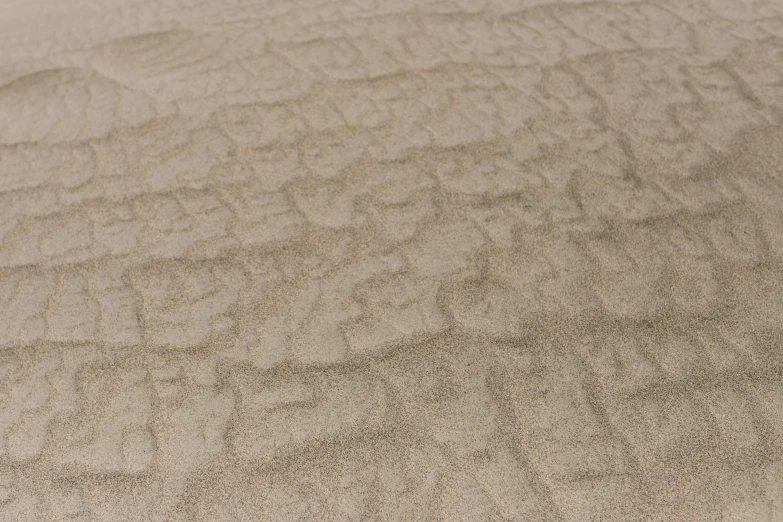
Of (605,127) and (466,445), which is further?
(605,127)

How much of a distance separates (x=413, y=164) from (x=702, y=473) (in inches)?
42.8

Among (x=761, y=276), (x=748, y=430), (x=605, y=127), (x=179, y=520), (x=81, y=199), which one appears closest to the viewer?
(x=179, y=520)

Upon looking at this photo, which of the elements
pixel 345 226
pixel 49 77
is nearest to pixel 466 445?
pixel 345 226

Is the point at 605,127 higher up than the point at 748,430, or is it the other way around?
the point at 605,127

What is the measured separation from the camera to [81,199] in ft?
6.50

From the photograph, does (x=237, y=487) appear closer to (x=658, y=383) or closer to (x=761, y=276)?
(x=658, y=383)

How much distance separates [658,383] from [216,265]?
1.03 meters

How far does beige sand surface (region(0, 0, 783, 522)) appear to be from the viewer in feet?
4.38

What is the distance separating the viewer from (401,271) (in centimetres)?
172

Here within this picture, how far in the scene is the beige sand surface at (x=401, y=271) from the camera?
1.33 m

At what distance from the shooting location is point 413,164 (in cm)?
202

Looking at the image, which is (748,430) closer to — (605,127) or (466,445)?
(466,445)

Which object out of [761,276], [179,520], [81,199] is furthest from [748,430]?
[81,199]

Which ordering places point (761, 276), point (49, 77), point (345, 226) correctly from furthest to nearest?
point (49, 77)
point (345, 226)
point (761, 276)
